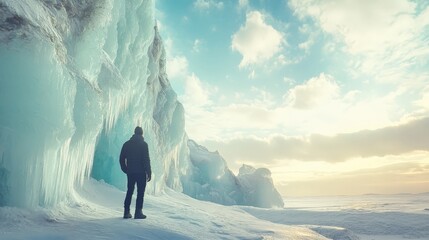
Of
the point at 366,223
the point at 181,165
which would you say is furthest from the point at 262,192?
the point at 366,223

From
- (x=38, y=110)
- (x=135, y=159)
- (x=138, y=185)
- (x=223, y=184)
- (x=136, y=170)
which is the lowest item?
(x=138, y=185)

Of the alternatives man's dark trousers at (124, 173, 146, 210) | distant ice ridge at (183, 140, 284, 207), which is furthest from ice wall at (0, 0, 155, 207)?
distant ice ridge at (183, 140, 284, 207)

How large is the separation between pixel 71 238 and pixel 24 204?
1595 mm

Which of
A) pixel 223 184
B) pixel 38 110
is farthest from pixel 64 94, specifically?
pixel 223 184

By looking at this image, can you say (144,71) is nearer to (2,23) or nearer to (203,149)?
(2,23)

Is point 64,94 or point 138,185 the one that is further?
point 138,185

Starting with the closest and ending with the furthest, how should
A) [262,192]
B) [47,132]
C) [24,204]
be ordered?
[24,204]
[47,132]
[262,192]

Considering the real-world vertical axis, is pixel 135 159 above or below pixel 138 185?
above

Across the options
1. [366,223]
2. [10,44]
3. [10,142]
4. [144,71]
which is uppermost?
[144,71]

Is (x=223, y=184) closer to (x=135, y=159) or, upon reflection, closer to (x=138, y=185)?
(x=138, y=185)

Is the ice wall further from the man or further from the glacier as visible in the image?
the man

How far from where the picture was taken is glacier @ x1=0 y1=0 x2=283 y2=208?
613 cm

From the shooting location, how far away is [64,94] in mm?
6906

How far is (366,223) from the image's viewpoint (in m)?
20.2
